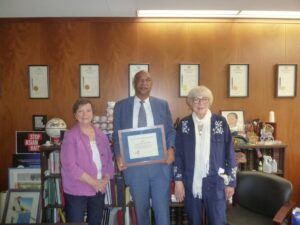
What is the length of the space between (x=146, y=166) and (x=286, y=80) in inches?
80.5

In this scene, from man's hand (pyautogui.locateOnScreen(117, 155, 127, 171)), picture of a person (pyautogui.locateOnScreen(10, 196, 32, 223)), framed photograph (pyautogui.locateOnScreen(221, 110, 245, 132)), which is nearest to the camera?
man's hand (pyautogui.locateOnScreen(117, 155, 127, 171))

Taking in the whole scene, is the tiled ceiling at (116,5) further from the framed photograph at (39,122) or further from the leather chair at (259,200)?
the leather chair at (259,200)

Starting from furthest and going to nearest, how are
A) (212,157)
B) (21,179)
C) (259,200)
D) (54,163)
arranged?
(21,179) < (54,163) < (259,200) < (212,157)

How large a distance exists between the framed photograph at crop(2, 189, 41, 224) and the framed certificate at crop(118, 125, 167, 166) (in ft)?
4.35

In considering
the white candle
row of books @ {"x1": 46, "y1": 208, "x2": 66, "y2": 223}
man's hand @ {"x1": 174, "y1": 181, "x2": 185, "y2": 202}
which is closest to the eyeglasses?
man's hand @ {"x1": 174, "y1": 181, "x2": 185, "y2": 202}

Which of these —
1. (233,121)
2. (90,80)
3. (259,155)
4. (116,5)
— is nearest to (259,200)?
(259,155)

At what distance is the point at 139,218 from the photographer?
229 cm

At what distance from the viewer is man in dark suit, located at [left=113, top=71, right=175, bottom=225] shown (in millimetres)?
2250

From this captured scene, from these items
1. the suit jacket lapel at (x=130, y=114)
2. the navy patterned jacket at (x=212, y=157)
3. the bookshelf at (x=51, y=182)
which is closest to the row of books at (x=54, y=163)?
the bookshelf at (x=51, y=182)

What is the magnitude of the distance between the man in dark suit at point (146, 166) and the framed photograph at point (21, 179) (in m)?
1.33

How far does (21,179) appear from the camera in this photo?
10.1 feet

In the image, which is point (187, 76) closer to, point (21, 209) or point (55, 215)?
point (55, 215)

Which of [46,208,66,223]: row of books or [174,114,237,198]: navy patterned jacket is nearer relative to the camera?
[174,114,237,198]: navy patterned jacket

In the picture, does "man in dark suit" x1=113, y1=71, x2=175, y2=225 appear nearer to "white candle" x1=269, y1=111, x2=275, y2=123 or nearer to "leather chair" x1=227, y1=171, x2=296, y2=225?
"leather chair" x1=227, y1=171, x2=296, y2=225
